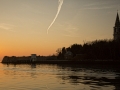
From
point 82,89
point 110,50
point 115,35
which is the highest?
point 115,35

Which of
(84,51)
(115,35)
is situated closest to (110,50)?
(84,51)

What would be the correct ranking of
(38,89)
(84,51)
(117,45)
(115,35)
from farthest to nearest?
(115,35)
(84,51)
(117,45)
(38,89)

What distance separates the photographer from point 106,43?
508ft

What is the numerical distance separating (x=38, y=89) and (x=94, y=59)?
13354 centimetres

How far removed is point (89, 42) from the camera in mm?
188000

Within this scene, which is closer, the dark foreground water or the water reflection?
the dark foreground water

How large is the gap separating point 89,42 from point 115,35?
83.0 feet

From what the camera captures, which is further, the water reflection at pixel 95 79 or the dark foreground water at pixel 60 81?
the water reflection at pixel 95 79

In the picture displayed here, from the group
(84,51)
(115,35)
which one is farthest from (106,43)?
(115,35)

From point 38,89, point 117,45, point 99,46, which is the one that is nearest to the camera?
point 38,89

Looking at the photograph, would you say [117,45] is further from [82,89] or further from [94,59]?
[82,89]

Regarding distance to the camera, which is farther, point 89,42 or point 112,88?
point 89,42

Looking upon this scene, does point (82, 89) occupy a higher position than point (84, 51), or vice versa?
point (84, 51)

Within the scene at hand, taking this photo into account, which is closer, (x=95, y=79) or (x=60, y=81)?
(x=60, y=81)
